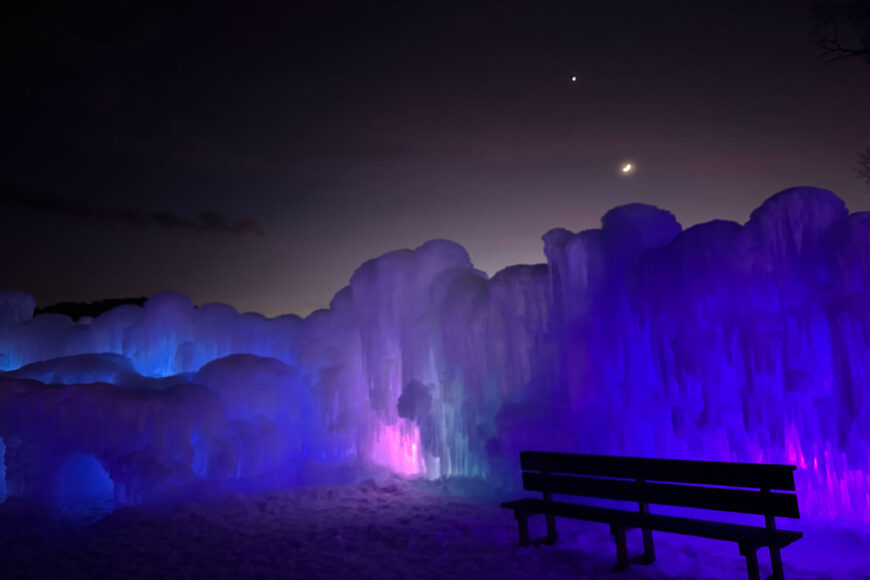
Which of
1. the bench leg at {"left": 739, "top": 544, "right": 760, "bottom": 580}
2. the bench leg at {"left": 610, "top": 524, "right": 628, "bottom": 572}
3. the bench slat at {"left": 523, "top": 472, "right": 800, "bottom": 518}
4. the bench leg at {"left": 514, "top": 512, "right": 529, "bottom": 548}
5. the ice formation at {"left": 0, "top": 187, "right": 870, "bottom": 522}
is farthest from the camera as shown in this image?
the ice formation at {"left": 0, "top": 187, "right": 870, "bottom": 522}

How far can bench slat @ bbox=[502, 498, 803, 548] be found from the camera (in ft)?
13.2

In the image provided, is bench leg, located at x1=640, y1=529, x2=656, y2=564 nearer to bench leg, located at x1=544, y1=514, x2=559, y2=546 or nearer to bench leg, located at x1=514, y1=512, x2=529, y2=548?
bench leg, located at x1=544, y1=514, x2=559, y2=546

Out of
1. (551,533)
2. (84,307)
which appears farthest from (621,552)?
(84,307)

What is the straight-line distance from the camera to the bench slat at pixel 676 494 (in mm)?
4074

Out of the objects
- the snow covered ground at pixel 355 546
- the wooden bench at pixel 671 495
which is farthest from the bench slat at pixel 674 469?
the snow covered ground at pixel 355 546

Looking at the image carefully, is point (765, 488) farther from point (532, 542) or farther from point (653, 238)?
point (653, 238)

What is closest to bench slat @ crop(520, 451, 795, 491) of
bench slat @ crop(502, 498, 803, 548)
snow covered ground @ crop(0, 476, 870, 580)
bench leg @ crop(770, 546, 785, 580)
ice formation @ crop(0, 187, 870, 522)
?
bench slat @ crop(502, 498, 803, 548)

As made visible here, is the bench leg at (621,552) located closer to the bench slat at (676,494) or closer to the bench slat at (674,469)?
the bench slat at (676,494)

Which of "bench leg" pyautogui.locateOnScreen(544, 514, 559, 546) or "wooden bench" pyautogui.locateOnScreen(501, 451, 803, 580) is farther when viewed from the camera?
"bench leg" pyautogui.locateOnScreen(544, 514, 559, 546)

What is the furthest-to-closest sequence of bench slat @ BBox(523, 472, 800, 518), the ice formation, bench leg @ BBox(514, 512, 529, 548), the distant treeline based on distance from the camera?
the distant treeline < the ice formation < bench leg @ BBox(514, 512, 529, 548) < bench slat @ BBox(523, 472, 800, 518)

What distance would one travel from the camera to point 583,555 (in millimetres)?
5180

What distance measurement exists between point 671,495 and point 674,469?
0.22 m

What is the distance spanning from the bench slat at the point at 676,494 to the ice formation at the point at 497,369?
2186mm

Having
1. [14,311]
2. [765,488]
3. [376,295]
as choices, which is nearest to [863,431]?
[765,488]
